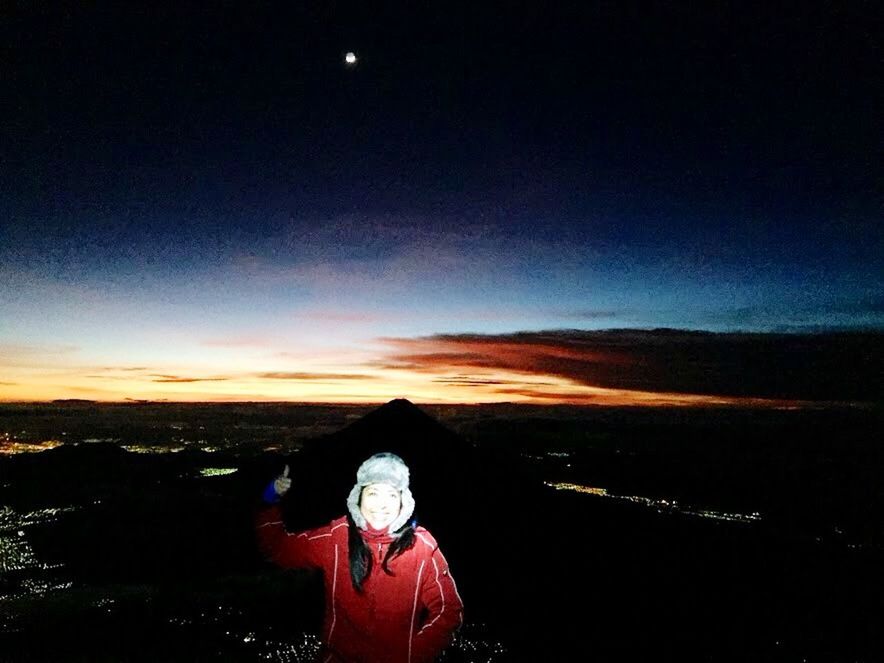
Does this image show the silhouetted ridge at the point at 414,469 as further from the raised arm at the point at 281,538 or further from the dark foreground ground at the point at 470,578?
the raised arm at the point at 281,538

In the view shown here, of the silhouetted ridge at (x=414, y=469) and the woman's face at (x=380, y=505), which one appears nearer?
the woman's face at (x=380, y=505)

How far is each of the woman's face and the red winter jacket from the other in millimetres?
87

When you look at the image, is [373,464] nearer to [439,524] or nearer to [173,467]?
[439,524]

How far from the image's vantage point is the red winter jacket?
Result: 9.59ft

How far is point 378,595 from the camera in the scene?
115 inches

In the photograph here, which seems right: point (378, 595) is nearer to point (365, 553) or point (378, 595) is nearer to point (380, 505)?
point (365, 553)

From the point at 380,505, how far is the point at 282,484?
0.69 m

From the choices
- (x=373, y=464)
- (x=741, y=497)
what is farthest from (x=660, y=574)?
(x=741, y=497)

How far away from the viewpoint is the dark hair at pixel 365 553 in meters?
2.90

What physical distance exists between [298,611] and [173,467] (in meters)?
62.8

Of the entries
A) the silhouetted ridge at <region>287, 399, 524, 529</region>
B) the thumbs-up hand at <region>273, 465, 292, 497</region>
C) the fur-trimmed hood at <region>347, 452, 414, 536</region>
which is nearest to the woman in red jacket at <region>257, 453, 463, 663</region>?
the fur-trimmed hood at <region>347, 452, 414, 536</region>

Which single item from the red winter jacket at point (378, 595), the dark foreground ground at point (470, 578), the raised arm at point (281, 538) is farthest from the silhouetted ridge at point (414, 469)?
the raised arm at point (281, 538)

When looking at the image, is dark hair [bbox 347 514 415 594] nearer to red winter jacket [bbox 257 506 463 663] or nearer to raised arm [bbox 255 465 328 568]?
red winter jacket [bbox 257 506 463 663]

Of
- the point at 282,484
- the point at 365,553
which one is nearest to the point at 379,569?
the point at 365,553
